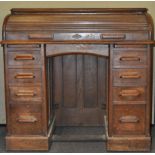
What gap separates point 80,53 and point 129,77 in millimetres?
464

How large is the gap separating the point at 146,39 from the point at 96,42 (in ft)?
1.40

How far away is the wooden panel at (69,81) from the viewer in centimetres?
335

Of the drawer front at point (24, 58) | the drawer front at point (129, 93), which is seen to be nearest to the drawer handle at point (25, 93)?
the drawer front at point (24, 58)

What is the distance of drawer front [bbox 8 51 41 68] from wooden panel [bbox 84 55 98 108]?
83cm

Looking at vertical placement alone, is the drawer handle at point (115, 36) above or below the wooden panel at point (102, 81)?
→ above

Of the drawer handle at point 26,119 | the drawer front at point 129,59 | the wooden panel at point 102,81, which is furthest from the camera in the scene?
the wooden panel at point 102,81

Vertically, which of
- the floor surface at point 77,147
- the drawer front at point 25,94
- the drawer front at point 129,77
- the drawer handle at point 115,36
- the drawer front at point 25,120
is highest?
the drawer handle at point 115,36

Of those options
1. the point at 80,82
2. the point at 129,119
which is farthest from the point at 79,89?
the point at 129,119

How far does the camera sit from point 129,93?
2658mm

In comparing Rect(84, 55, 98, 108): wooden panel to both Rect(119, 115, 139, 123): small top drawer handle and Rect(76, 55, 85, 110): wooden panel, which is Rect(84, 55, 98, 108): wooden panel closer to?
Rect(76, 55, 85, 110): wooden panel

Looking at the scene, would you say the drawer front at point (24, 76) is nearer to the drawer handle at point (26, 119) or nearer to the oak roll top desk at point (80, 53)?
the oak roll top desk at point (80, 53)

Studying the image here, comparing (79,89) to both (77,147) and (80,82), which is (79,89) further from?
(77,147)

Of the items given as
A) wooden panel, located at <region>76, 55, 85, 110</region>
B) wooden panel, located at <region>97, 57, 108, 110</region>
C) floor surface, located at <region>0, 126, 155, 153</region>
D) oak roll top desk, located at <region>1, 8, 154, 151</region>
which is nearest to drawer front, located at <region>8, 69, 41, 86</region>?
oak roll top desk, located at <region>1, 8, 154, 151</region>

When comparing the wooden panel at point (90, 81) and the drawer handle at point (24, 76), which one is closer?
the drawer handle at point (24, 76)
